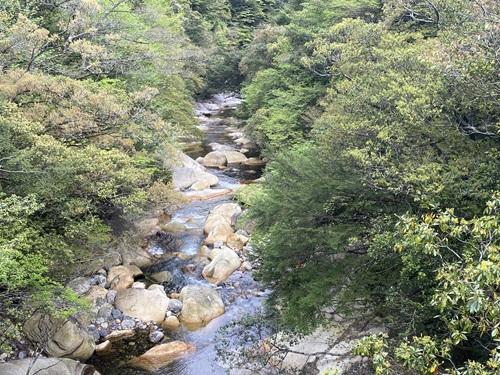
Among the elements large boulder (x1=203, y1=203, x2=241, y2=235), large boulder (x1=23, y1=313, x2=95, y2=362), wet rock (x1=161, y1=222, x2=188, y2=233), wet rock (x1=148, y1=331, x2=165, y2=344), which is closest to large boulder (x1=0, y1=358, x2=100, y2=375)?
large boulder (x1=23, y1=313, x2=95, y2=362)

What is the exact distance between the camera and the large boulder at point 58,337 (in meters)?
9.05

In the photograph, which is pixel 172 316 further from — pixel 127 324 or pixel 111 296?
pixel 111 296

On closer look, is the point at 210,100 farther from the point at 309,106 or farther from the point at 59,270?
the point at 59,270

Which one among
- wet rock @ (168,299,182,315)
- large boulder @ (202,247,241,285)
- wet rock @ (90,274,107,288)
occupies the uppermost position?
wet rock @ (90,274,107,288)

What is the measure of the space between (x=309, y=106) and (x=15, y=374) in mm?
17978

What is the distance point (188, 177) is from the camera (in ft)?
69.1

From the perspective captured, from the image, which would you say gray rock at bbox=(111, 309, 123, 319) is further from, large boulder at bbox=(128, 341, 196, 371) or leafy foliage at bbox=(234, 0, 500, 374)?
leafy foliage at bbox=(234, 0, 500, 374)

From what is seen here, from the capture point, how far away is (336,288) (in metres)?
7.94

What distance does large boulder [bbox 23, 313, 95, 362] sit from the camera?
29.7 ft

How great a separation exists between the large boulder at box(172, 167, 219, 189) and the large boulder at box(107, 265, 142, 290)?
7.86 meters

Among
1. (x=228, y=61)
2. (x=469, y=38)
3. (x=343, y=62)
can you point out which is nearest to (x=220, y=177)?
(x=343, y=62)

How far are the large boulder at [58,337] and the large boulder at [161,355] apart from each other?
1241 millimetres

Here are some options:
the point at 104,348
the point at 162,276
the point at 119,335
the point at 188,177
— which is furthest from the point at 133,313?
the point at 188,177

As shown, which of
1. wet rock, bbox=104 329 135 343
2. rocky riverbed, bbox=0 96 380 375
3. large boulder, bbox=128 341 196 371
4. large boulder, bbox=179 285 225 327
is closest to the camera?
rocky riverbed, bbox=0 96 380 375
